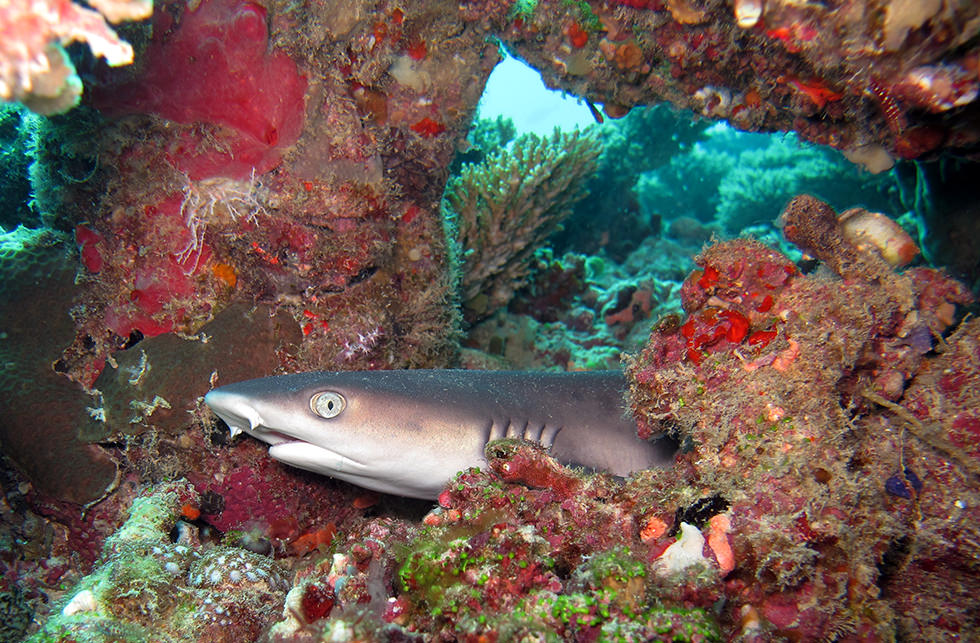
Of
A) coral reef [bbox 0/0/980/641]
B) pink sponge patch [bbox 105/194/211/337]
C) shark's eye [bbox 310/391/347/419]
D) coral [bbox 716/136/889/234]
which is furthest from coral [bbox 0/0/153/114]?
coral [bbox 716/136/889/234]

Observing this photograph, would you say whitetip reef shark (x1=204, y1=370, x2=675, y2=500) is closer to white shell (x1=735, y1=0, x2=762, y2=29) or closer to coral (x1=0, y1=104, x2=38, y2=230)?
white shell (x1=735, y1=0, x2=762, y2=29)

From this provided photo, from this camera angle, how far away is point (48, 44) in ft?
4.57

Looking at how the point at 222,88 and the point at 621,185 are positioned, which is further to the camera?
the point at 621,185

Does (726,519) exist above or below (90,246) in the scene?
below

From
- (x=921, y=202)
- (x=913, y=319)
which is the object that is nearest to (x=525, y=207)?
(x=913, y=319)

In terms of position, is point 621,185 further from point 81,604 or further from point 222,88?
point 81,604

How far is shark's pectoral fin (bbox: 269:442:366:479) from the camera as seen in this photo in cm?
243

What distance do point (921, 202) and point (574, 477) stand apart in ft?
24.9

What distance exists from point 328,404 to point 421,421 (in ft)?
1.62

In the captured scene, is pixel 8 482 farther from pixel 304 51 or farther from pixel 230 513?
pixel 304 51

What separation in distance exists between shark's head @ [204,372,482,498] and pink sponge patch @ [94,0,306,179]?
1769 mm

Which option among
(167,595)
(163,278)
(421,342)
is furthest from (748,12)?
(167,595)

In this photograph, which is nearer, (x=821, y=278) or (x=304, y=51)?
(x=821, y=278)

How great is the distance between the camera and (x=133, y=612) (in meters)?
1.98
